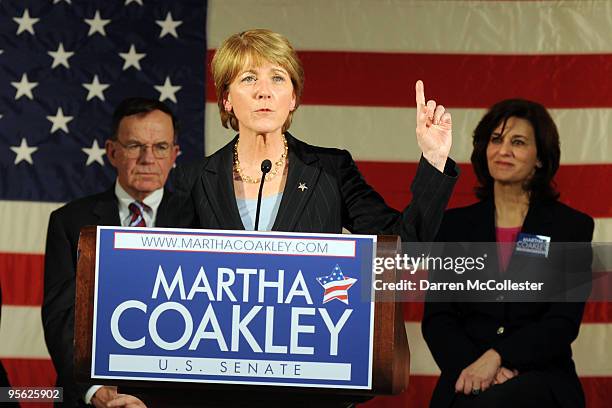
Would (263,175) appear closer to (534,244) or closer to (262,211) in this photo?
(262,211)

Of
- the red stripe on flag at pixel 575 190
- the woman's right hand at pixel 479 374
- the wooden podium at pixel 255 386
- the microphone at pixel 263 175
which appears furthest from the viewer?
the red stripe on flag at pixel 575 190

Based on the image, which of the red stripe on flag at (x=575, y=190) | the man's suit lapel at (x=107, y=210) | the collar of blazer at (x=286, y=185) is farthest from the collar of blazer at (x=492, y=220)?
the collar of blazer at (x=286, y=185)

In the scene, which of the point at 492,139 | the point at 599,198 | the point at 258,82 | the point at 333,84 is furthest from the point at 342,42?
the point at 258,82

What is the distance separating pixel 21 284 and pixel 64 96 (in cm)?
72

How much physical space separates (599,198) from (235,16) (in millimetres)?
1503

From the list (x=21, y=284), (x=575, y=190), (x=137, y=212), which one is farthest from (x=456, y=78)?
(x=21, y=284)

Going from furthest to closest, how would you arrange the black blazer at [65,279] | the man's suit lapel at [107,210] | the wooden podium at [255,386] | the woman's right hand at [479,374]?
1. the man's suit lapel at [107,210]
2. the black blazer at [65,279]
3. the woman's right hand at [479,374]
4. the wooden podium at [255,386]

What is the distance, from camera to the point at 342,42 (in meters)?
3.94

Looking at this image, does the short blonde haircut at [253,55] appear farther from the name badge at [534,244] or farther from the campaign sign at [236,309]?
the name badge at [534,244]

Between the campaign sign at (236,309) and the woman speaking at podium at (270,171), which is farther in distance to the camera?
the woman speaking at podium at (270,171)

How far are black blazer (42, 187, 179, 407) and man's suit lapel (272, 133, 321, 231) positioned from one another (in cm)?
115

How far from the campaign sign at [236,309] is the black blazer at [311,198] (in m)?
0.28

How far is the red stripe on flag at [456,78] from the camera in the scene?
3.88 m

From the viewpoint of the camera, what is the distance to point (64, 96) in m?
3.93
